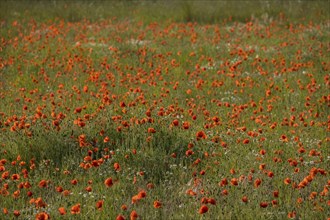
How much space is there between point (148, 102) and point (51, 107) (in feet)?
4.82

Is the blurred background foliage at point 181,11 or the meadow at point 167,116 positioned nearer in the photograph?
the meadow at point 167,116

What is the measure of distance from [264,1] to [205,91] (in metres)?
9.85

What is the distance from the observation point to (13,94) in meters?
8.74

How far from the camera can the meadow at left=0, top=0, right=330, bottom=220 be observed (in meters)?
4.73

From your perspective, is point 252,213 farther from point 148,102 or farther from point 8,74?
point 8,74

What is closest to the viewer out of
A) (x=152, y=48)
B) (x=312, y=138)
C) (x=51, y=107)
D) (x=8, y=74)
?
(x=312, y=138)

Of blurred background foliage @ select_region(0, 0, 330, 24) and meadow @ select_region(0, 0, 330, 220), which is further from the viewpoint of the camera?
blurred background foliage @ select_region(0, 0, 330, 24)

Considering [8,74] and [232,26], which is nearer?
[8,74]

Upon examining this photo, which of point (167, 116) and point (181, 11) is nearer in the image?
point (167, 116)

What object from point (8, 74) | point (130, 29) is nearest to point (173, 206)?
point (8, 74)

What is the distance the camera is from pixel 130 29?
1482 cm

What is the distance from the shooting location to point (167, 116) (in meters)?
6.58

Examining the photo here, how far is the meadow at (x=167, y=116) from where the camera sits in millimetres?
4730

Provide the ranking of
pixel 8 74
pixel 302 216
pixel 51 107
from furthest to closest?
pixel 8 74, pixel 51 107, pixel 302 216
